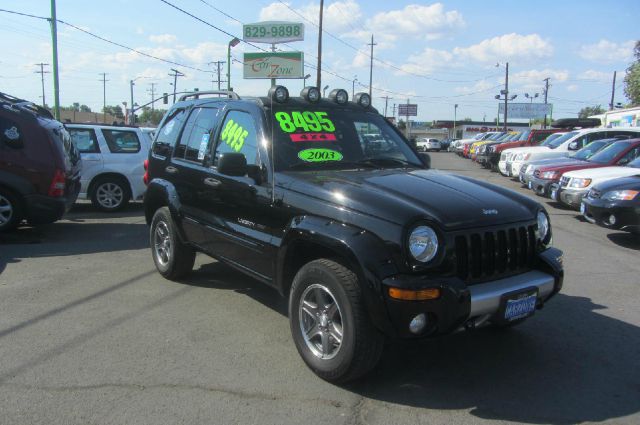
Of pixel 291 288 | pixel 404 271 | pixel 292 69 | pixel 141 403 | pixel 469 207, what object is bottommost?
pixel 141 403

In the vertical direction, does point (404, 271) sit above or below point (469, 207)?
below

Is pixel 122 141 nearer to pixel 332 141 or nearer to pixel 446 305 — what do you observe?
pixel 332 141

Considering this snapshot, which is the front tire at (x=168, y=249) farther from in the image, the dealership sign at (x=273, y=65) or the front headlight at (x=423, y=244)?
the dealership sign at (x=273, y=65)

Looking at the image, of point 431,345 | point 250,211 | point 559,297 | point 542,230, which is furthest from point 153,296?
point 559,297

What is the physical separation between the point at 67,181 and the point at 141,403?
6025 mm

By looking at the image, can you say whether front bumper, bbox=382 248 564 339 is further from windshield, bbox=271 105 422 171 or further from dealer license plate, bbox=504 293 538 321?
windshield, bbox=271 105 422 171

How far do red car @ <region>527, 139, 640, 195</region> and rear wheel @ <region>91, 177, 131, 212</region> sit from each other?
9.37 m

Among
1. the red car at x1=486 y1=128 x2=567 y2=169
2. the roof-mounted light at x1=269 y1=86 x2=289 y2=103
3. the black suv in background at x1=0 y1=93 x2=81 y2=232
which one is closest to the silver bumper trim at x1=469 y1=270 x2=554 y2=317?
the roof-mounted light at x1=269 y1=86 x2=289 y2=103

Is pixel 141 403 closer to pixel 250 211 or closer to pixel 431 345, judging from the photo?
pixel 250 211

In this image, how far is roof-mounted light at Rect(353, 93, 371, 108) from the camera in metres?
5.30

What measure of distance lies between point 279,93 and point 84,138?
7896mm

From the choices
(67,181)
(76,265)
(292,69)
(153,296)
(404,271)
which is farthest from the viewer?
(292,69)

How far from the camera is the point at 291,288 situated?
12.9 ft

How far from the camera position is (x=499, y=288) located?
137 inches
